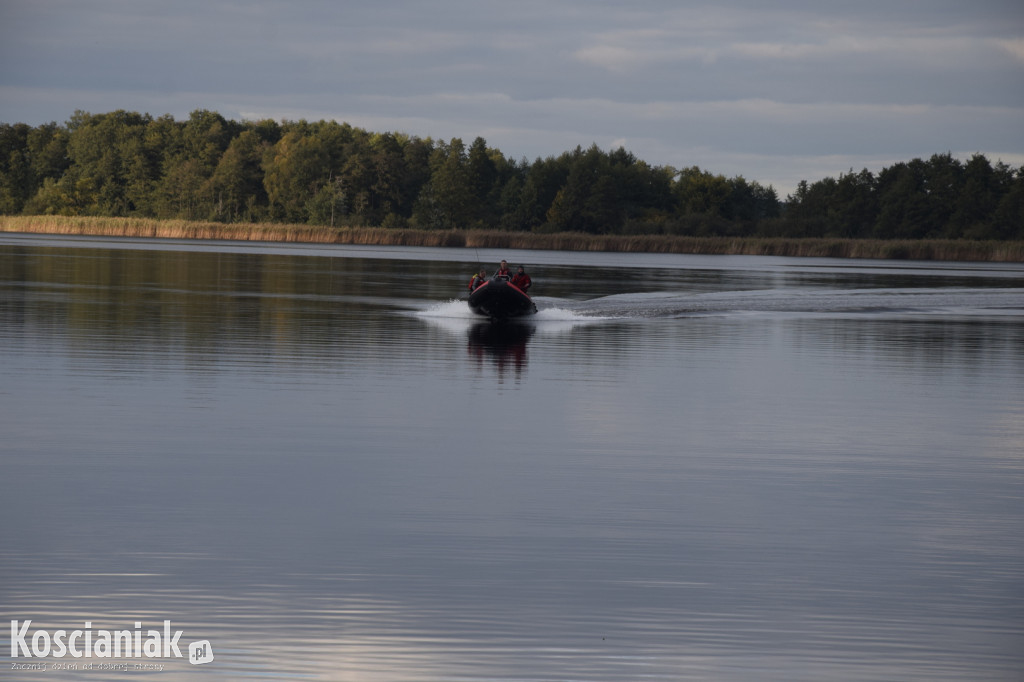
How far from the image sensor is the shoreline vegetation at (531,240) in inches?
3150

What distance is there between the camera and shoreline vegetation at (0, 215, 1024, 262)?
3150 inches

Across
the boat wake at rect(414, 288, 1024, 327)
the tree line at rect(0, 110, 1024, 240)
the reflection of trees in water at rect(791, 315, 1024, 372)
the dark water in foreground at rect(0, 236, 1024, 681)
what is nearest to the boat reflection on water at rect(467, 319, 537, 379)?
the dark water in foreground at rect(0, 236, 1024, 681)

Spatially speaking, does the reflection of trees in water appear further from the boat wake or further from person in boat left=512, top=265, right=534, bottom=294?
person in boat left=512, top=265, right=534, bottom=294

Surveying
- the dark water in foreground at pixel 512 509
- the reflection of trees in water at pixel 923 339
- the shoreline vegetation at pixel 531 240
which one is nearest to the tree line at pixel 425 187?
the shoreline vegetation at pixel 531 240

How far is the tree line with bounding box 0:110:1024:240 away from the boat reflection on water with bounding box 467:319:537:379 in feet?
245

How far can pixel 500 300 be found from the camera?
28062mm

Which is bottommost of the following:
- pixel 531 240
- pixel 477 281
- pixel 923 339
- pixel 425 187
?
pixel 923 339

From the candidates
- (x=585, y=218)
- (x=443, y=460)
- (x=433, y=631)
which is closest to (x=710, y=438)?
(x=443, y=460)

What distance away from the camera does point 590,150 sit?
4481 inches
